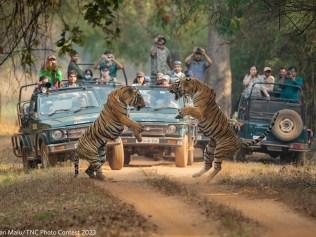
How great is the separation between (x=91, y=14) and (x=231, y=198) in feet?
13.2

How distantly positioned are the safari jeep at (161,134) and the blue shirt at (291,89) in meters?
2.64

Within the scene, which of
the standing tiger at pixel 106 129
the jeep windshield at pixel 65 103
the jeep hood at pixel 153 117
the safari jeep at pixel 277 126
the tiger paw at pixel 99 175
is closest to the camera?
the tiger paw at pixel 99 175

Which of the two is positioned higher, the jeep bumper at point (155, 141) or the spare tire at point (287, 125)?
the spare tire at point (287, 125)

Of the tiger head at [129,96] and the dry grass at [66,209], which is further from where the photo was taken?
the tiger head at [129,96]

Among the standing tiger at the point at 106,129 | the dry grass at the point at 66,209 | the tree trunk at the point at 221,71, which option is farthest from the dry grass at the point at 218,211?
the tree trunk at the point at 221,71

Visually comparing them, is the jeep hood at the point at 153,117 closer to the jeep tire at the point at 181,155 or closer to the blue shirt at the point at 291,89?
the jeep tire at the point at 181,155

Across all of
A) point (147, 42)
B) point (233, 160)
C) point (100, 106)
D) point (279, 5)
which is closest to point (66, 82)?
point (100, 106)

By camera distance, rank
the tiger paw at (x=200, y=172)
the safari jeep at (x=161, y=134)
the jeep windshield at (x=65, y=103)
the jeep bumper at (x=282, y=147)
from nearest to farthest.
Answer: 1. the tiger paw at (x=200, y=172)
2. the safari jeep at (x=161, y=134)
3. the jeep windshield at (x=65, y=103)
4. the jeep bumper at (x=282, y=147)

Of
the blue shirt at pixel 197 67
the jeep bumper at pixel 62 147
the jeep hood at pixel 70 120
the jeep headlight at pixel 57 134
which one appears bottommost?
the jeep bumper at pixel 62 147

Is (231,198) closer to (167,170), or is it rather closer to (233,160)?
(167,170)

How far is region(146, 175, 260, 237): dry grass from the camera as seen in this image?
10.5m

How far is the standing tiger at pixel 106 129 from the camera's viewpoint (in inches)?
646

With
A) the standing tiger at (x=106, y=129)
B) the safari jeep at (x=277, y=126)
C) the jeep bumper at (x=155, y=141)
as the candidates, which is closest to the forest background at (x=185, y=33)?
the safari jeep at (x=277, y=126)

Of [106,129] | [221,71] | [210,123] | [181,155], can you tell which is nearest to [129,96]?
[106,129]
